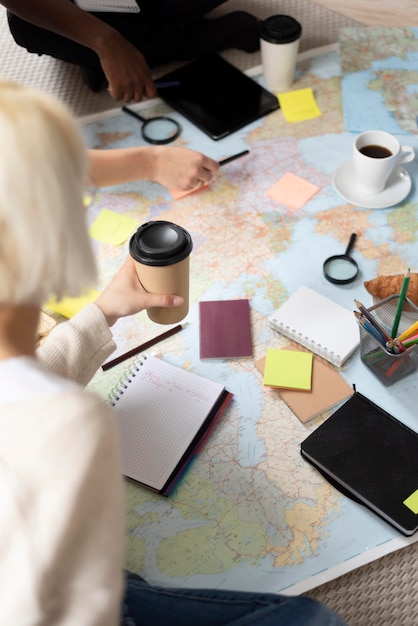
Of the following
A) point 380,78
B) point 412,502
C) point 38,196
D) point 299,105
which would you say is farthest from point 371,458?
point 380,78

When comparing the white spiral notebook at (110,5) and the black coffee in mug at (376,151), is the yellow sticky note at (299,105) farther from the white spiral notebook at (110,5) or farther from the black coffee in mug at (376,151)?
the white spiral notebook at (110,5)

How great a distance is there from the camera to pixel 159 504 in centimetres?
106

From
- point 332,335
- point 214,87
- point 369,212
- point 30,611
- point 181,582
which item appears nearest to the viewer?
point 30,611

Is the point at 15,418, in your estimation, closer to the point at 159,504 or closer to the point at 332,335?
the point at 159,504

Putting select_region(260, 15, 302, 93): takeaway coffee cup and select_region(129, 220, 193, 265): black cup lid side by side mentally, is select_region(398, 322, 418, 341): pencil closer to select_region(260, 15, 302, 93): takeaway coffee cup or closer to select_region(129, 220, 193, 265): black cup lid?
select_region(129, 220, 193, 265): black cup lid

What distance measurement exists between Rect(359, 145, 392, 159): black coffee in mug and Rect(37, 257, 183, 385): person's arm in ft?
1.80

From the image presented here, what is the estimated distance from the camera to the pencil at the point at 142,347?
1.21 m

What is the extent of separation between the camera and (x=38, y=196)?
62 centimetres

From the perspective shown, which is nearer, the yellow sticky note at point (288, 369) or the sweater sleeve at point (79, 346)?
the sweater sleeve at point (79, 346)

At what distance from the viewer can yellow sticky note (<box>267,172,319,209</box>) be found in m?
1.43

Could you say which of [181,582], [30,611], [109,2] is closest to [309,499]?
[181,582]

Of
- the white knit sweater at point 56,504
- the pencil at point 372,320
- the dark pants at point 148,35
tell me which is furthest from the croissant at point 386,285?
the dark pants at point 148,35

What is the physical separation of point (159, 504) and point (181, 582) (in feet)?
0.41

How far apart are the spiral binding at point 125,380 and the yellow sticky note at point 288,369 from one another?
22cm
